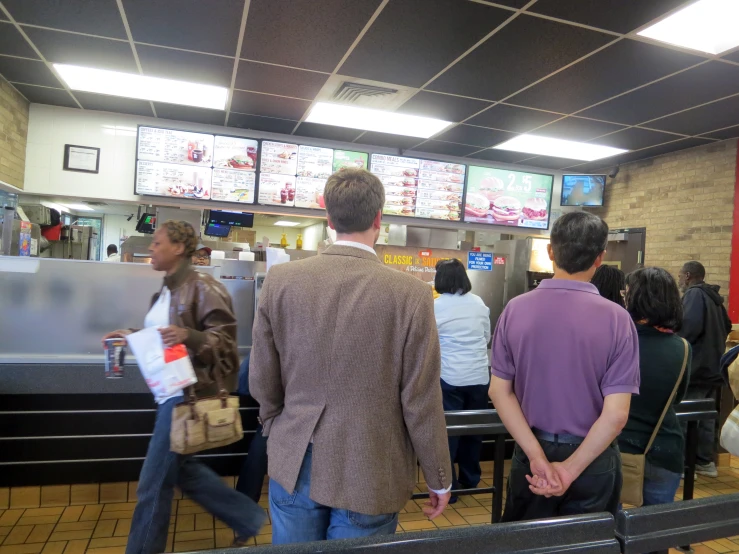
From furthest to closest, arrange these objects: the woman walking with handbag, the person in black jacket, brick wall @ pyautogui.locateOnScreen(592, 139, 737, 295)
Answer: brick wall @ pyautogui.locateOnScreen(592, 139, 737, 295) < the person in black jacket < the woman walking with handbag

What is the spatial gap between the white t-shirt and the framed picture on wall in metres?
3.89

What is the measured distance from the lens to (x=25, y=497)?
115 inches

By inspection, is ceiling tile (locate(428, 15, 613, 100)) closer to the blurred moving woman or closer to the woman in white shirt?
the woman in white shirt

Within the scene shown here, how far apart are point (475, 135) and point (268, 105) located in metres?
2.14

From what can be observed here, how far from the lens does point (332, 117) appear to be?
495 cm

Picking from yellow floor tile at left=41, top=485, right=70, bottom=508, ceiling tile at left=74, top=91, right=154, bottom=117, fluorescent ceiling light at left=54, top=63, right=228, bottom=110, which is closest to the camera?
yellow floor tile at left=41, top=485, right=70, bottom=508

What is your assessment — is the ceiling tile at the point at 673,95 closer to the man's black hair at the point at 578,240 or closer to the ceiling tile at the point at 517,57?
the ceiling tile at the point at 517,57

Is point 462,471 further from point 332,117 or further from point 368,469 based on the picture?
point 332,117

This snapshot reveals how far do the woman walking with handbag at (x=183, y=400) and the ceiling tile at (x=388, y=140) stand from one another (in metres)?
3.48

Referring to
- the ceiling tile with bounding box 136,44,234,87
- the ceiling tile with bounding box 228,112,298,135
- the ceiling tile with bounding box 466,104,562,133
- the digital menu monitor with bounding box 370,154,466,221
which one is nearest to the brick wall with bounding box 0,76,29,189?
the ceiling tile with bounding box 136,44,234,87

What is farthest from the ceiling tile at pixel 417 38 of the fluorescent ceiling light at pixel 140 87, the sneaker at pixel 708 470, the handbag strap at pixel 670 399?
the sneaker at pixel 708 470

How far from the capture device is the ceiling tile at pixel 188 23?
2949 mm

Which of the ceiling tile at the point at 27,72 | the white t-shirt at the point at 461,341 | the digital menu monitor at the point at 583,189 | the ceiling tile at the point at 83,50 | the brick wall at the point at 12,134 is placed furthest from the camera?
the digital menu monitor at the point at 583,189

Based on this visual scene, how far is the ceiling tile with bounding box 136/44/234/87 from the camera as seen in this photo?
3658 mm
